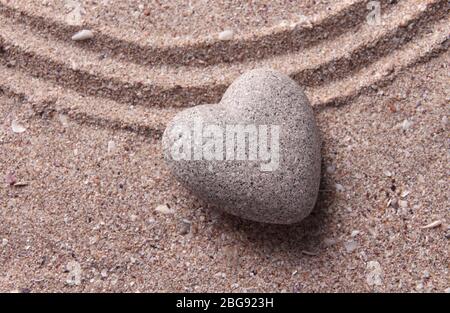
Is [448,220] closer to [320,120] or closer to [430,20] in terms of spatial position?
[320,120]

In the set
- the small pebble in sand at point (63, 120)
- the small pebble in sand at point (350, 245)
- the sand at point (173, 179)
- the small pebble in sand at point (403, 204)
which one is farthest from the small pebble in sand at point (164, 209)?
the small pebble in sand at point (403, 204)

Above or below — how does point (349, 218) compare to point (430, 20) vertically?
below

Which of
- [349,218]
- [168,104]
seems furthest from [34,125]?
[349,218]

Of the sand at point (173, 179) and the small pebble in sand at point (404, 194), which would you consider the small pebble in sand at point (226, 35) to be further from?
the small pebble in sand at point (404, 194)

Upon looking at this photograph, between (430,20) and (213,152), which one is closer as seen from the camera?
(213,152)

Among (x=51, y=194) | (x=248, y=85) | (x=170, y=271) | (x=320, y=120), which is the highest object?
(x=248, y=85)

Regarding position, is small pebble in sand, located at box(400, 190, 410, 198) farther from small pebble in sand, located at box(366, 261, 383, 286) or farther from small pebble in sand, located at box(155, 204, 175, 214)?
small pebble in sand, located at box(155, 204, 175, 214)

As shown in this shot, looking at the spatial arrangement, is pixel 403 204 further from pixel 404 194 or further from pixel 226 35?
pixel 226 35
